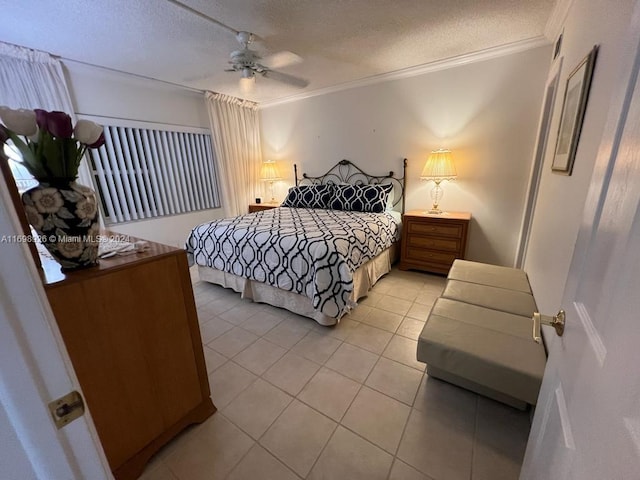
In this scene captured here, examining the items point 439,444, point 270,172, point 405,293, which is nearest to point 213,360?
point 439,444

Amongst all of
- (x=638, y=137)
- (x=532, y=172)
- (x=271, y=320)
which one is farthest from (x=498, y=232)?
(x=638, y=137)

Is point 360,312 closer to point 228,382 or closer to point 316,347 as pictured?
point 316,347

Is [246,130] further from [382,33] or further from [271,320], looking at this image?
[271,320]

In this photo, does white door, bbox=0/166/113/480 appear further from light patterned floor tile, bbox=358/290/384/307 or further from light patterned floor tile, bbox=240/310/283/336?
light patterned floor tile, bbox=358/290/384/307

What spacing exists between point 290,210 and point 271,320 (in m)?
1.67

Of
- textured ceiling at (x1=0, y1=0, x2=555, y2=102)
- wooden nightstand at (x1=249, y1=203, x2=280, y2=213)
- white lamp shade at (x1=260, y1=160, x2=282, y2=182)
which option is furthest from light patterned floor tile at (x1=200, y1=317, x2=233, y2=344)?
white lamp shade at (x1=260, y1=160, x2=282, y2=182)

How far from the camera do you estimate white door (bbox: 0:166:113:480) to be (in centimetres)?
35

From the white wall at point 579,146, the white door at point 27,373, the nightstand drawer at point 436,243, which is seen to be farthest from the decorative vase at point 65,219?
the nightstand drawer at point 436,243

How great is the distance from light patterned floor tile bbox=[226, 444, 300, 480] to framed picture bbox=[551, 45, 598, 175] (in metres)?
2.07

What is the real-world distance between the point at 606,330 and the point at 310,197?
135 inches

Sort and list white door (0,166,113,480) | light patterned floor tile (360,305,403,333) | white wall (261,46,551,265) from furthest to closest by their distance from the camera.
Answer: white wall (261,46,551,265) → light patterned floor tile (360,305,403,333) → white door (0,166,113,480)

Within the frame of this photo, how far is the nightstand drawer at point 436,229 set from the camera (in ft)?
9.14

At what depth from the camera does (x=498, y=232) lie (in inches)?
116

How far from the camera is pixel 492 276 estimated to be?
2045mm
